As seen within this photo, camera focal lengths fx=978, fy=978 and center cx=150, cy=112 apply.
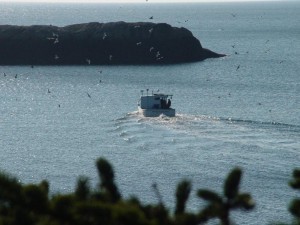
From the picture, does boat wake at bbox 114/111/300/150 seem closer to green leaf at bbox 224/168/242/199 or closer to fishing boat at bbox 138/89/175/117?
Result: fishing boat at bbox 138/89/175/117

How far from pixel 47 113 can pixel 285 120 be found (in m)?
15.7

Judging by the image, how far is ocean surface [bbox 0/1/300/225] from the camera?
39.2m

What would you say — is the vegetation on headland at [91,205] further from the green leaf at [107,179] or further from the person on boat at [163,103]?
the person on boat at [163,103]

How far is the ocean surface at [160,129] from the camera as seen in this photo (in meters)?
39.2

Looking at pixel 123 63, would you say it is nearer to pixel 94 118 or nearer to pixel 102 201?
pixel 94 118

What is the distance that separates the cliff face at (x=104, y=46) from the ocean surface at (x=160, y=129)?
3.50 metres

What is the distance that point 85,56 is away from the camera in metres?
102

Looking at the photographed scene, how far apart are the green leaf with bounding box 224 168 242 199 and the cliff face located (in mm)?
90993

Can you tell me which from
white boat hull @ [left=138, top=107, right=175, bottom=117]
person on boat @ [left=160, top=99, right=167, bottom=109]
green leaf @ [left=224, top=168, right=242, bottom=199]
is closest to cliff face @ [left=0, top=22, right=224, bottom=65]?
person on boat @ [left=160, top=99, right=167, bottom=109]

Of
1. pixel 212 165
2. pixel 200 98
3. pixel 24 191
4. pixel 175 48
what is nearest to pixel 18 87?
pixel 200 98

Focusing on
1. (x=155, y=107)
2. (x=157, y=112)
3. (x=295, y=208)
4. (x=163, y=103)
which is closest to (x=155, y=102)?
(x=155, y=107)

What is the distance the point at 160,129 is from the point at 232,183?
44.2 meters

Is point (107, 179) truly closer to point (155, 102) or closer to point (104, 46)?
point (155, 102)

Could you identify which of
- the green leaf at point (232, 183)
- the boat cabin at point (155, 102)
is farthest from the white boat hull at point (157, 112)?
the green leaf at point (232, 183)
